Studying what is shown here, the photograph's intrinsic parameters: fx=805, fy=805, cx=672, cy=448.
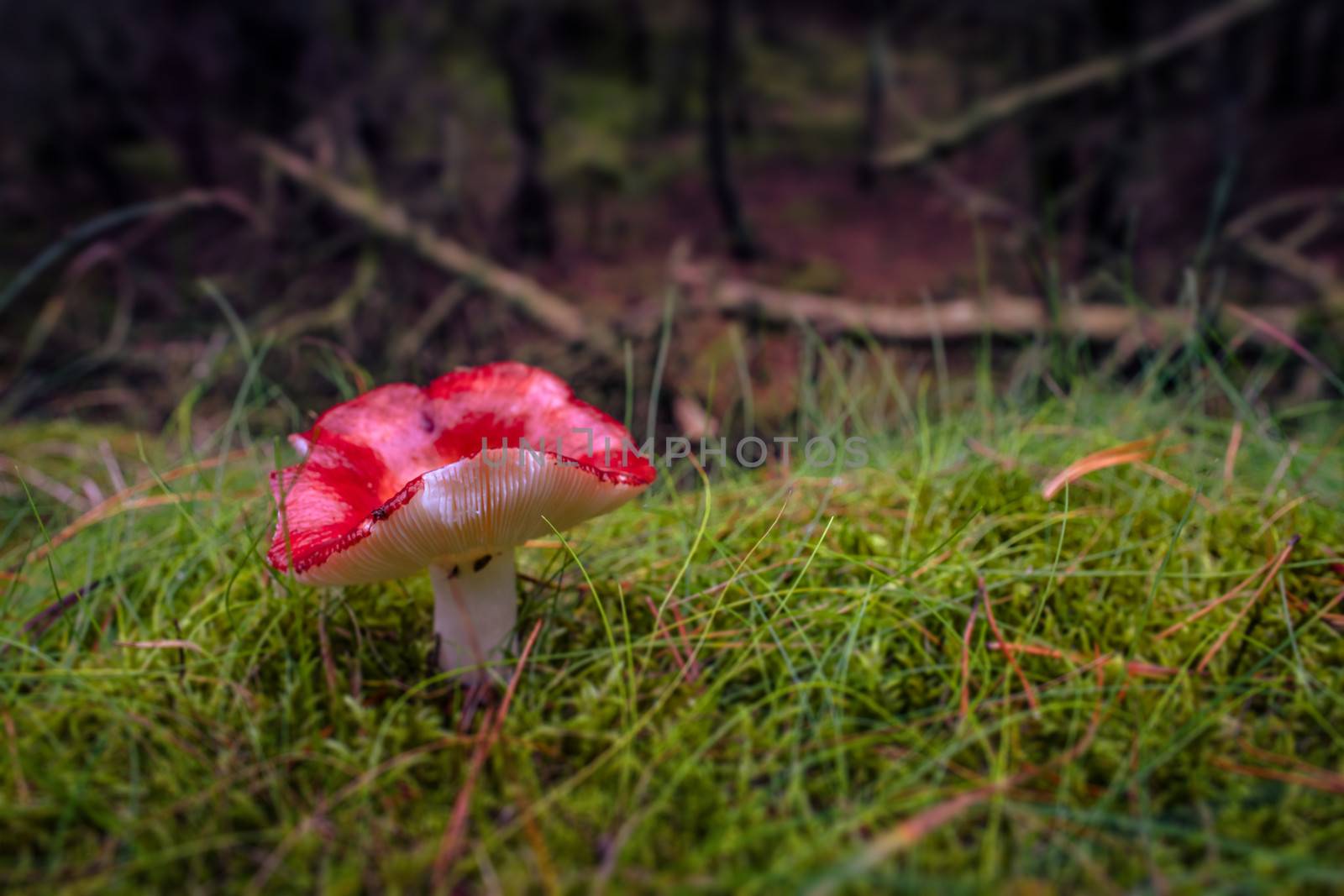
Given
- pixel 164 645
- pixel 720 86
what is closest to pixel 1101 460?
pixel 164 645

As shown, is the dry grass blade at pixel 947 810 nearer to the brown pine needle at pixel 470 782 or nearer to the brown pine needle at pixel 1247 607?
the brown pine needle at pixel 1247 607

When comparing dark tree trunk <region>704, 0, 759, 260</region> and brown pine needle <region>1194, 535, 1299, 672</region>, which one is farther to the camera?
dark tree trunk <region>704, 0, 759, 260</region>

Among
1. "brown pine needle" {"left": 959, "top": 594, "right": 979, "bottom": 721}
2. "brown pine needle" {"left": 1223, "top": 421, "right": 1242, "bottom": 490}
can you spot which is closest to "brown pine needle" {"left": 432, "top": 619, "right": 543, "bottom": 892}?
"brown pine needle" {"left": 959, "top": 594, "right": 979, "bottom": 721}

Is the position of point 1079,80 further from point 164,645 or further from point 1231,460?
point 164,645

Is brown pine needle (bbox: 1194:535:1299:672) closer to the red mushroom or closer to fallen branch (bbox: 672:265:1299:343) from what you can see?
the red mushroom

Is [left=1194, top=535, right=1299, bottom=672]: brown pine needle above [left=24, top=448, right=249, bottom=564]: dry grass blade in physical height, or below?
below

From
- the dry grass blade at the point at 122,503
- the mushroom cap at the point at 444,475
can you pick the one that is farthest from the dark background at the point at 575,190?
the mushroom cap at the point at 444,475

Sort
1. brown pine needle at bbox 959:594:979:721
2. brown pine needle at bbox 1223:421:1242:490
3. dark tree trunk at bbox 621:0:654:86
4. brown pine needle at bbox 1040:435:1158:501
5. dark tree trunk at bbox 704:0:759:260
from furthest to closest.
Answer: dark tree trunk at bbox 621:0:654:86, dark tree trunk at bbox 704:0:759:260, brown pine needle at bbox 1223:421:1242:490, brown pine needle at bbox 1040:435:1158:501, brown pine needle at bbox 959:594:979:721
